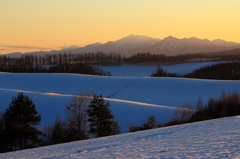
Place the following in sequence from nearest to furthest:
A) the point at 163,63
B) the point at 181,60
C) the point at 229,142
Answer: the point at 229,142 → the point at 163,63 → the point at 181,60

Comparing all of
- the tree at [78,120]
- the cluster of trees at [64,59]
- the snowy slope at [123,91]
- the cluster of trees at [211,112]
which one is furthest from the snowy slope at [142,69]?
the tree at [78,120]

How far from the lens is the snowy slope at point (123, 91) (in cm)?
3812

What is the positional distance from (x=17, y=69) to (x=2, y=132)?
97294 mm

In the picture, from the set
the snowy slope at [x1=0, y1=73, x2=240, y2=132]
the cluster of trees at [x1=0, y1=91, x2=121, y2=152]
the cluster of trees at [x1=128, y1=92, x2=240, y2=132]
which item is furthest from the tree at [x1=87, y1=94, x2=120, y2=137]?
the cluster of trees at [x1=128, y1=92, x2=240, y2=132]

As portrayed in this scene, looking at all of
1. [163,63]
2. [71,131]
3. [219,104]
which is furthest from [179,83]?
[163,63]

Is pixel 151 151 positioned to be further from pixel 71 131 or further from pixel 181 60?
pixel 181 60

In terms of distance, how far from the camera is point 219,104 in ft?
128

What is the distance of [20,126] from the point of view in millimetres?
24484

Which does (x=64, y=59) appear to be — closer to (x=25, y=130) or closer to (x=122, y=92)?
(x=122, y=92)

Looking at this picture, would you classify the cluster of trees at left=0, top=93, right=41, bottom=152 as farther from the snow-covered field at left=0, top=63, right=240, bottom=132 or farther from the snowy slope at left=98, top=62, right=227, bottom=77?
the snowy slope at left=98, top=62, right=227, bottom=77

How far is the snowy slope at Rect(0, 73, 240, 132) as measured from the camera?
3812 cm

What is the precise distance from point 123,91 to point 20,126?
38.1 meters

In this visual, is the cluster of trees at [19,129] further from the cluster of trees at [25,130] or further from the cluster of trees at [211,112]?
the cluster of trees at [211,112]

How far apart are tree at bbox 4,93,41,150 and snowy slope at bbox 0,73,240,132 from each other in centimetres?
876
